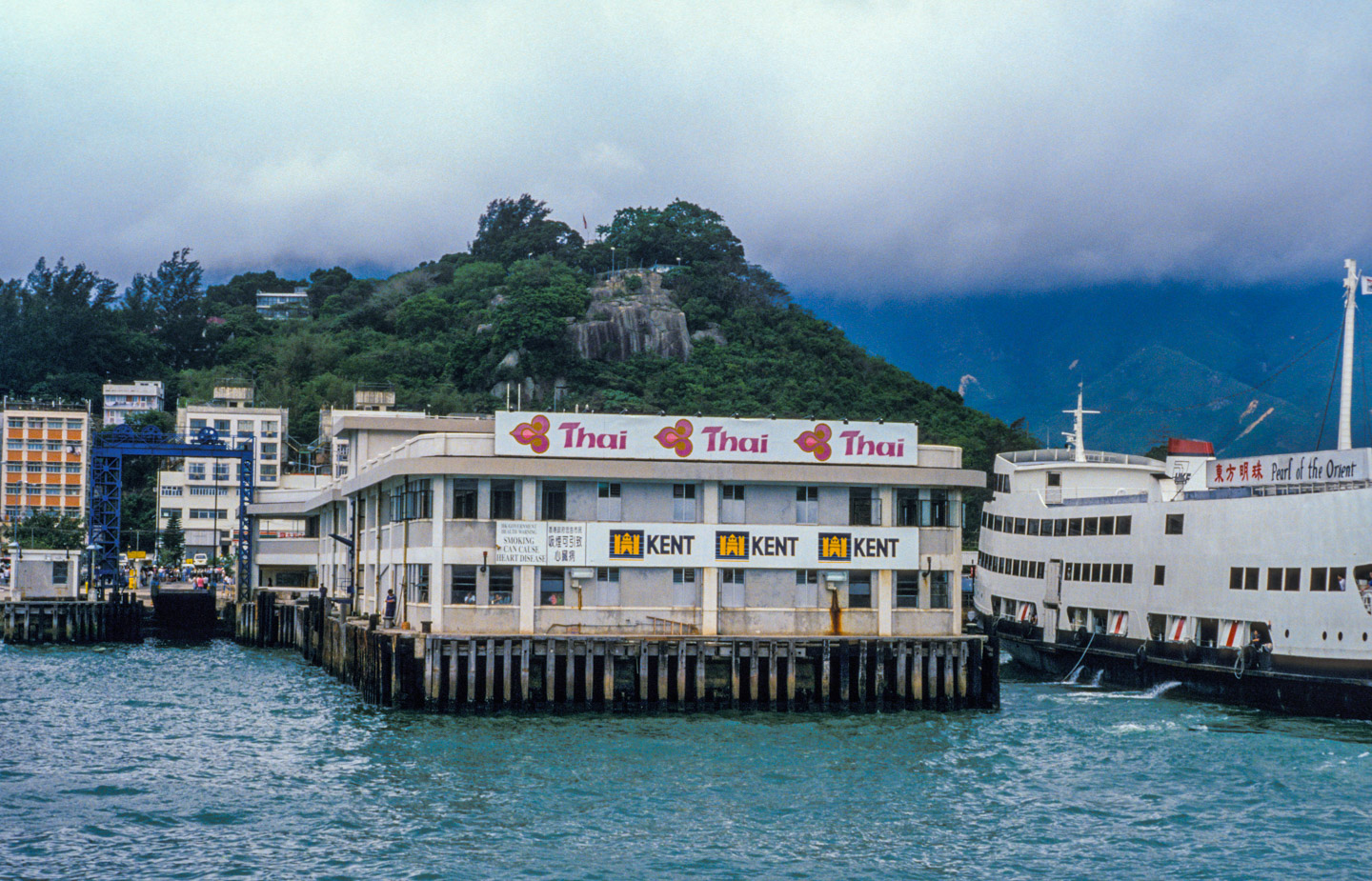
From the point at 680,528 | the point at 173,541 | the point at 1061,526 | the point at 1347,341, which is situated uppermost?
the point at 1347,341

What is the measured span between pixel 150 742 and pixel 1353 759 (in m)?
33.2

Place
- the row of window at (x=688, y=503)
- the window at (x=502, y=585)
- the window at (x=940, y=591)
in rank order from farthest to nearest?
the window at (x=940, y=591), the row of window at (x=688, y=503), the window at (x=502, y=585)

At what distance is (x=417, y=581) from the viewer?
159ft

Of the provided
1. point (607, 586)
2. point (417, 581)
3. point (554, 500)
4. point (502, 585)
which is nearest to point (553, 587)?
point (502, 585)

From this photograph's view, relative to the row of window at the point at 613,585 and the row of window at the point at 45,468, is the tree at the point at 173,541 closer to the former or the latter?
the row of window at the point at 45,468

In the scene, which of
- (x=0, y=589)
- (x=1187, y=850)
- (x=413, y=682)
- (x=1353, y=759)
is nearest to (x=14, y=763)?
(x=413, y=682)

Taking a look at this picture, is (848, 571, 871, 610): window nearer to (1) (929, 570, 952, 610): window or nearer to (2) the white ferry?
(1) (929, 570, 952, 610): window

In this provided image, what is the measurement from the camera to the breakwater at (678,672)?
1694 inches

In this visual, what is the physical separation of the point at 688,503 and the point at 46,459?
96.0 metres

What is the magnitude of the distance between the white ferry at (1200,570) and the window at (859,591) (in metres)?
12.7

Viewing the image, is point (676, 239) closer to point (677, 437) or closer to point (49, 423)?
point (49, 423)

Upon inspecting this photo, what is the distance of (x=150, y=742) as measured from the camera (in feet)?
133

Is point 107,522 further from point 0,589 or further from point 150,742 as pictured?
point 150,742

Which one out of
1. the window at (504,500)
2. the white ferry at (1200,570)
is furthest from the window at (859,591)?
the white ferry at (1200,570)
